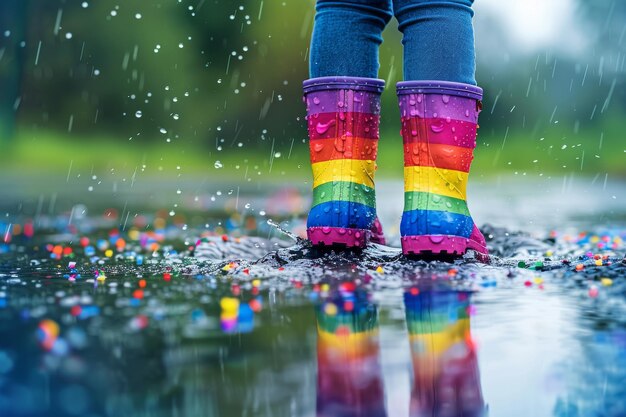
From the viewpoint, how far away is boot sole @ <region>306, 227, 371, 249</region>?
2.45 m

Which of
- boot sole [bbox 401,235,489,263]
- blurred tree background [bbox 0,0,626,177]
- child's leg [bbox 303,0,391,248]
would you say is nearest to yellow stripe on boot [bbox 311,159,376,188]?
child's leg [bbox 303,0,391,248]

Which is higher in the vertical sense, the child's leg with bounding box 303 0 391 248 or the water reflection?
the child's leg with bounding box 303 0 391 248

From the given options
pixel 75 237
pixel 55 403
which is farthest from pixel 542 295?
pixel 75 237

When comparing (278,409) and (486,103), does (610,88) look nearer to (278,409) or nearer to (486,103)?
(486,103)

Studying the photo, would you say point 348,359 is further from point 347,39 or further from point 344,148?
point 347,39

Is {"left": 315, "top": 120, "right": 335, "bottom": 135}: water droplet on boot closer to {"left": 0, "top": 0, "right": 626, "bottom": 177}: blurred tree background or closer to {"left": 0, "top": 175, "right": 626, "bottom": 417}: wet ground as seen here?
{"left": 0, "top": 175, "right": 626, "bottom": 417}: wet ground

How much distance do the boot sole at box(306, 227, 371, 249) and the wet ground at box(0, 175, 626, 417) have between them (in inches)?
1.3

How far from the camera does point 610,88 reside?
9.93m

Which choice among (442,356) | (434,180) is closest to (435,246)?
(434,180)

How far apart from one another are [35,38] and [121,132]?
6.05 ft

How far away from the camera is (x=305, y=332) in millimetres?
1533

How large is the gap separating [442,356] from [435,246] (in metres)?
0.97

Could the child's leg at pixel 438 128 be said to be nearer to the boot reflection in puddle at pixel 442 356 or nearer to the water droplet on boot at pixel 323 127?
the water droplet on boot at pixel 323 127

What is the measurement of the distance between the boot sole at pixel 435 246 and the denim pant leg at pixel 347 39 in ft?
1.89
